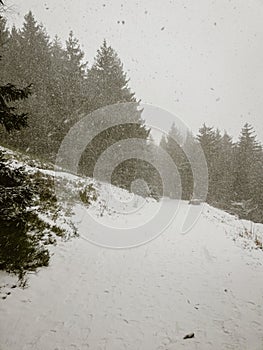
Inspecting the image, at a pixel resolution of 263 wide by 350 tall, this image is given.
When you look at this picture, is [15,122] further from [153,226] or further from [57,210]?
[153,226]

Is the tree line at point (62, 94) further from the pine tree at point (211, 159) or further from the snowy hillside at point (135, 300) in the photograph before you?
the pine tree at point (211, 159)


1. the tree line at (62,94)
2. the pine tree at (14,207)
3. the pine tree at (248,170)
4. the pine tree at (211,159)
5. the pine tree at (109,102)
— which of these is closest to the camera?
the pine tree at (14,207)

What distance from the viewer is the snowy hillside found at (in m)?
3.48

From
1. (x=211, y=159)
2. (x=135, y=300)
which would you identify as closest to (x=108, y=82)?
(x=211, y=159)

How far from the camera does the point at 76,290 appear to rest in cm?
467

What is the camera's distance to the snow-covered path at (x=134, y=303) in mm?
3461

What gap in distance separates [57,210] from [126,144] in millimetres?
14304

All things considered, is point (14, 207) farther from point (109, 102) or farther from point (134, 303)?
point (109, 102)

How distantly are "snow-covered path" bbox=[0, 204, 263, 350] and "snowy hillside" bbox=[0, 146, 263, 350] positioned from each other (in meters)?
0.02

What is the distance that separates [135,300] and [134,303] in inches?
4.9

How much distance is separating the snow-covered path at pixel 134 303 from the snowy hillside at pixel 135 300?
2 cm

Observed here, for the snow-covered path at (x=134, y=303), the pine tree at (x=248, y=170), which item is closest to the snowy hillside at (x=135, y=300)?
the snow-covered path at (x=134, y=303)

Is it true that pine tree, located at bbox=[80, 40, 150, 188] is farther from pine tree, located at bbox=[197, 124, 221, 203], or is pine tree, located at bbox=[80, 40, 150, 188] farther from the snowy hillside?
pine tree, located at bbox=[197, 124, 221, 203]

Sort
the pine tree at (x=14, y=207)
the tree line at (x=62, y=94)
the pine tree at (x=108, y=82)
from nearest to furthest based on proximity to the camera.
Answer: the pine tree at (x=14, y=207) < the tree line at (x=62, y=94) < the pine tree at (x=108, y=82)
